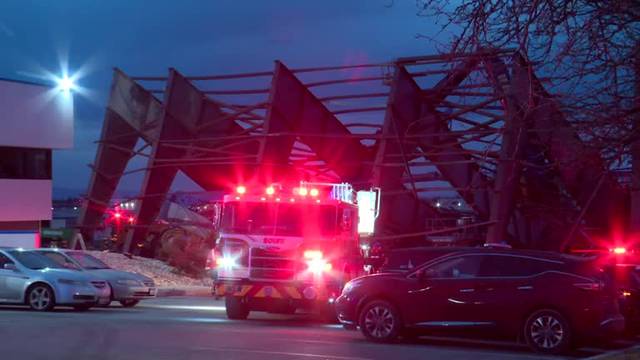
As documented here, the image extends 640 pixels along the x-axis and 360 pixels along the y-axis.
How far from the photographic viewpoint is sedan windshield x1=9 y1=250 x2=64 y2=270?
19.9m

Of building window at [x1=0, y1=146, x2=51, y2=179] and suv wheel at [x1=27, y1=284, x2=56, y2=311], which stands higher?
building window at [x1=0, y1=146, x2=51, y2=179]

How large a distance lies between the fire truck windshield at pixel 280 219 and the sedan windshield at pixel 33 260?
4.99m

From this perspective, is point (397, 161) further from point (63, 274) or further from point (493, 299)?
point (493, 299)

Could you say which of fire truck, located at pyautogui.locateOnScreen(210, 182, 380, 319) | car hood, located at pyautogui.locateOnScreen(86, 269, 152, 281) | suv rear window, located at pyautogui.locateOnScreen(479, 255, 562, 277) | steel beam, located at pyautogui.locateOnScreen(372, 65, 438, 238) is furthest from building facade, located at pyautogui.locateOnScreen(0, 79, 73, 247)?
suv rear window, located at pyautogui.locateOnScreen(479, 255, 562, 277)

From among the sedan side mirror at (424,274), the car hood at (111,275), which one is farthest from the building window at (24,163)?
the sedan side mirror at (424,274)

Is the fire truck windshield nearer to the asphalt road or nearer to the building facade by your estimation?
the asphalt road

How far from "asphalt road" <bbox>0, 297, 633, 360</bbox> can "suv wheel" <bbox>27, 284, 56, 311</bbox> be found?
0.74 m

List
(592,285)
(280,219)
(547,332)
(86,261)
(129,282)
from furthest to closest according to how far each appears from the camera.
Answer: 1. (86,261)
2. (129,282)
3. (280,219)
4. (547,332)
5. (592,285)

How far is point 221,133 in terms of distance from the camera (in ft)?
119

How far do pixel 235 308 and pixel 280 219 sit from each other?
82.0 inches

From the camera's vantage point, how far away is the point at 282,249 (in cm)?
1759

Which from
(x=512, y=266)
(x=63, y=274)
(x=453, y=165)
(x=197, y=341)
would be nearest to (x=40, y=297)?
(x=63, y=274)

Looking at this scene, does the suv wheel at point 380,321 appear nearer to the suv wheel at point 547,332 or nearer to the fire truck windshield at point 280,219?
the suv wheel at point 547,332

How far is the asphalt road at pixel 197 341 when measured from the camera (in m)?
12.1
